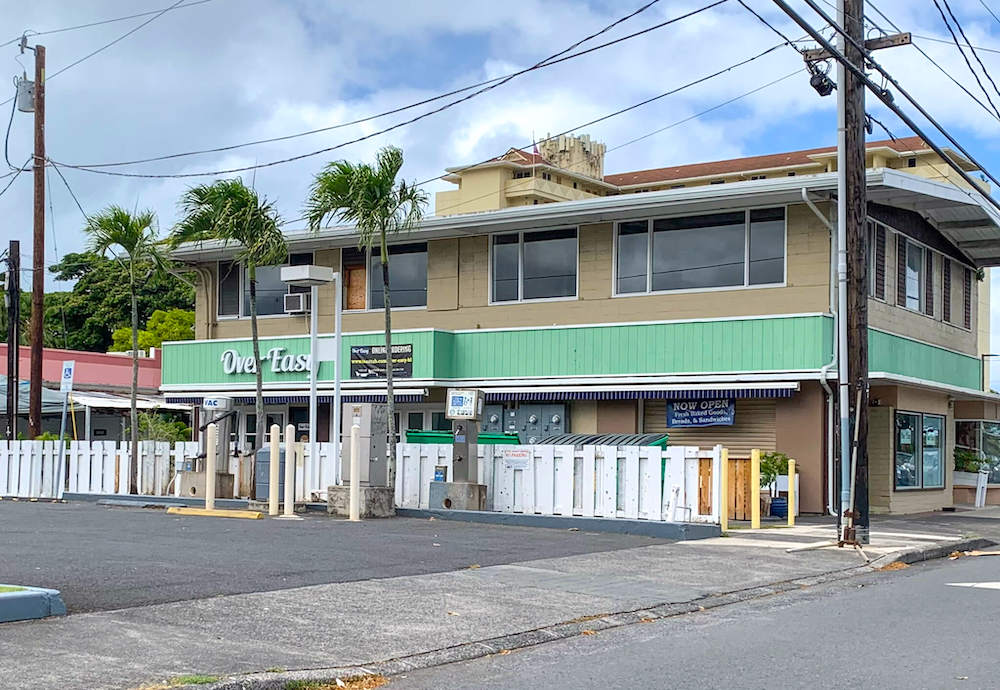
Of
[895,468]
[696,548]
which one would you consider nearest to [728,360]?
[895,468]

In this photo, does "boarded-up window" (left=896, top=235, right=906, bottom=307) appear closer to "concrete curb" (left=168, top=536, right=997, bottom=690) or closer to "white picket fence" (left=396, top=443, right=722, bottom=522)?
"white picket fence" (left=396, top=443, right=722, bottom=522)

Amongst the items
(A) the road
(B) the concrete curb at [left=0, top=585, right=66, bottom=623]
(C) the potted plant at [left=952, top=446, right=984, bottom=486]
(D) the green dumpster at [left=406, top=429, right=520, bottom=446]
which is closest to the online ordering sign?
(D) the green dumpster at [left=406, top=429, right=520, bottom=446]

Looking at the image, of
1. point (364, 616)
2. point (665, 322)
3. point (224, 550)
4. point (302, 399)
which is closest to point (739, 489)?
point (665, 322)

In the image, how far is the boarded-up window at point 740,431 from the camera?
23.7 meters

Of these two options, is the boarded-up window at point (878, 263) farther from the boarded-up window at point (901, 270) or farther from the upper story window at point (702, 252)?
the upper story window at point (702, 252)

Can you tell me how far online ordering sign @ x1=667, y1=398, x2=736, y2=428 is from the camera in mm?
23922

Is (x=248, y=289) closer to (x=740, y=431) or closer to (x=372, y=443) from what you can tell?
(x=372, y=443)

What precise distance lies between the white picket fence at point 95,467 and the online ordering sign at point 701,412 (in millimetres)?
7956

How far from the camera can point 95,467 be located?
974 inches

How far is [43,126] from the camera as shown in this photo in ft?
93.4

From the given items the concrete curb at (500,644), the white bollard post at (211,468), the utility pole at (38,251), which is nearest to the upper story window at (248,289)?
the utility pole at (38,251)

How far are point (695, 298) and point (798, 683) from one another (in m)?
17.0

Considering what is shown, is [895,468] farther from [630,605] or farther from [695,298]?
[630,605]

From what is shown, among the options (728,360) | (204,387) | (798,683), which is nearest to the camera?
(798,683)
